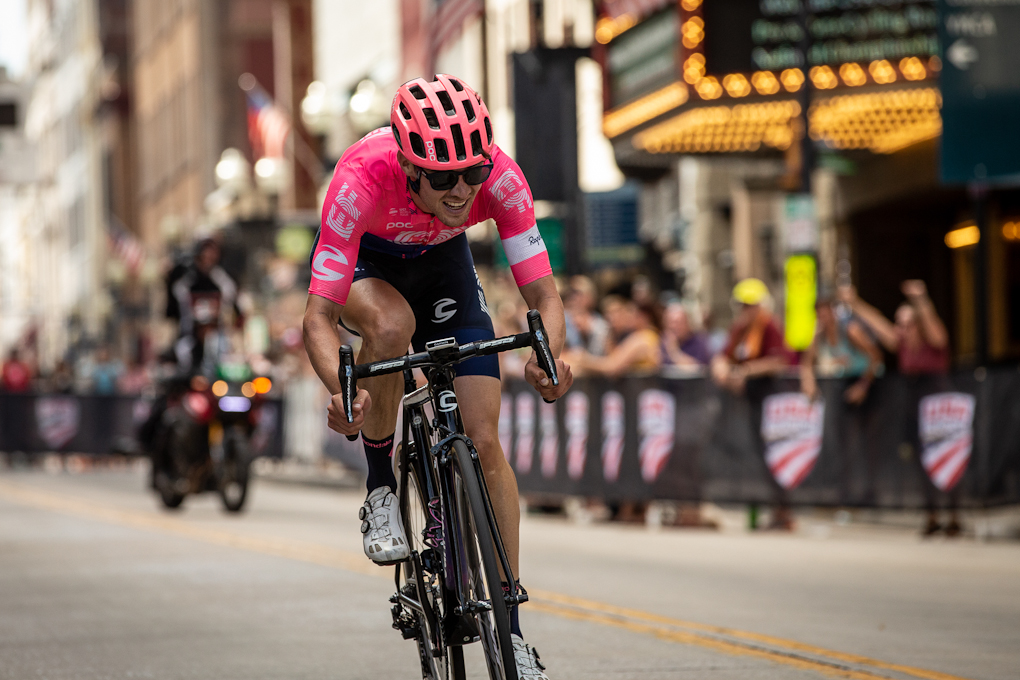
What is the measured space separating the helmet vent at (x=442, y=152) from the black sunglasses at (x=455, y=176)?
0.09 metres

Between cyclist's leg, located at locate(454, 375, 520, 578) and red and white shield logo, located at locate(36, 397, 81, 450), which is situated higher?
cyclist's leg, located at locate(454, 375, 520, 578)

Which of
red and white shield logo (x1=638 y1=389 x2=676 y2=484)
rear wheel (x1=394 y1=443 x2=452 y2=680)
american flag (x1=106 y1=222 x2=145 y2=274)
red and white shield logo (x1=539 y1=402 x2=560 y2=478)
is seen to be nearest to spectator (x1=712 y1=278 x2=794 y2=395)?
red and white shield logo (x1=638 y1=389 x2=676 y2=484)

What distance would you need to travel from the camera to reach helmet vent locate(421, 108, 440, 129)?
5.49m

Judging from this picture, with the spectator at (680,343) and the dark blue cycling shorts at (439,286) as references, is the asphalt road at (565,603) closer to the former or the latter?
the dark blue cycling shorts at (439,286)

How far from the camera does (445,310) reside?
20.4ft

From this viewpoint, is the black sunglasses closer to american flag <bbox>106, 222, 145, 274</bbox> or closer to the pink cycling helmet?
the pink cycling helmet

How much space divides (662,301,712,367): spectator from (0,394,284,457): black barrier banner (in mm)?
13247

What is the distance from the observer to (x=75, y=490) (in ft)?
67.3

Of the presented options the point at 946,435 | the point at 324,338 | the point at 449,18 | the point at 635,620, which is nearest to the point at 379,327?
the point at 324,338

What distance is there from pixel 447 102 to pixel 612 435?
1086 cm

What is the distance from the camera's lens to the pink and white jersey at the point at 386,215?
19.1 ft

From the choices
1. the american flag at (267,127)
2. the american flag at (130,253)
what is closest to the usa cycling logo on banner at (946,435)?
the american flag at (267,127)

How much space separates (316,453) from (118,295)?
43337 millimetres

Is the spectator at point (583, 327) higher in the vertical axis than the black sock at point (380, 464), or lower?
higher
